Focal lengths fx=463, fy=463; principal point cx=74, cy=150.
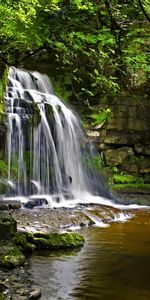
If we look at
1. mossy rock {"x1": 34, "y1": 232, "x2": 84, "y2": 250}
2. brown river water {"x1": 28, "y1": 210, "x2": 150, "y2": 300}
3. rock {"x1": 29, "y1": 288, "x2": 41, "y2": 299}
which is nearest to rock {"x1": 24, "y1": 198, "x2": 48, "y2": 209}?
brown river water {"x1": 28, "y1": 210, "x2": 150, "y2": 300}

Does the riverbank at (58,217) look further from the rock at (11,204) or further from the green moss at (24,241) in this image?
the green moss at (24,241)

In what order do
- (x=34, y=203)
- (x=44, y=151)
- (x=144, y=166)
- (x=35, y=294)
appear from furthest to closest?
(x=144, y=166) < (x=44, y=151) < (x=34, y=203) < (x=35, y=294)

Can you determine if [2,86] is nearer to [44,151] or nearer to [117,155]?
[44,151]

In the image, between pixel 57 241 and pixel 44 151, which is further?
pixel 44 151

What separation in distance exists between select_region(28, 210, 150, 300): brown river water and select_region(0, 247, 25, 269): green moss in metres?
0.17

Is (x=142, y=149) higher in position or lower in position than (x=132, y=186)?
higher

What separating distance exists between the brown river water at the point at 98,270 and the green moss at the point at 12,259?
172 millimetres

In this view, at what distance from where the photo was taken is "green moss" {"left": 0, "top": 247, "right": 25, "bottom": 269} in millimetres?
6180

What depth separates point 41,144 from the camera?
14.7 meters

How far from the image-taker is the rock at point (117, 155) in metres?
17.8

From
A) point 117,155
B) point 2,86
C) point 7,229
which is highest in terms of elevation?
point 2,86

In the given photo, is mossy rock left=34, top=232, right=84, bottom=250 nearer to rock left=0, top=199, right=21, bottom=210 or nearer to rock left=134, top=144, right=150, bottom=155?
rock left=0, top=199, right=21, bottom=210

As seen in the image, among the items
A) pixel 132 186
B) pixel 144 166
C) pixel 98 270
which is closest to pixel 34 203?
pixel 98 270

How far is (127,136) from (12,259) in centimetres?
1227
